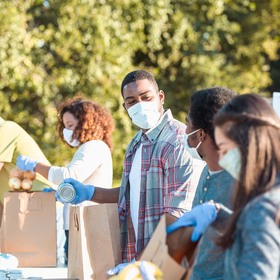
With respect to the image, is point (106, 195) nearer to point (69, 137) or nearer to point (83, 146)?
point (83, 146)

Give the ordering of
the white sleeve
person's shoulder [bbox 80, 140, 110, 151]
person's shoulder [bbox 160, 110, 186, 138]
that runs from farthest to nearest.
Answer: person's shoulder [bbox 80, 140, 110, 151]
the white sleeve
person's shoulder [bbox 160, 110, 186, 138]

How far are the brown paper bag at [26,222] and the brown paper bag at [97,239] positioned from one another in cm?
108

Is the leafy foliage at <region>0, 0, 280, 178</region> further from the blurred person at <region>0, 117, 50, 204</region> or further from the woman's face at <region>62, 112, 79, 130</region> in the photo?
the woman's face at <region>62, 112, 79, 130</region>

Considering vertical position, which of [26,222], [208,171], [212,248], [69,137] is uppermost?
[69,137]

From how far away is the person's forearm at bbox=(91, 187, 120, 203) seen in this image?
167 inches

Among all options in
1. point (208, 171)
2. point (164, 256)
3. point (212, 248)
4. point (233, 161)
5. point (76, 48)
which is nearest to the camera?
point (233, 161)

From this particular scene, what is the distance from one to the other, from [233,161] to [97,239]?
1726 millimetres

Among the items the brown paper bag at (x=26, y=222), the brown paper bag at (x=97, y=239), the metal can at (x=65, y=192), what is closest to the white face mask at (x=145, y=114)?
the brown paper bag at (x=97, y=239)

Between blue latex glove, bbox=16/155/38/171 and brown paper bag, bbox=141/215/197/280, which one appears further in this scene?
blue latex glove, bbox=16/155/38/171

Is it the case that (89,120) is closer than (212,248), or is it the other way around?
(212,248)

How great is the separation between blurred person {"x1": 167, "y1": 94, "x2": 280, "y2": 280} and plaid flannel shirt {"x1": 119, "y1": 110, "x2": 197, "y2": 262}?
1212mm

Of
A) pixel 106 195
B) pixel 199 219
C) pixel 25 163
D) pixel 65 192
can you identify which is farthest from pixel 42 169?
pixel 199 219

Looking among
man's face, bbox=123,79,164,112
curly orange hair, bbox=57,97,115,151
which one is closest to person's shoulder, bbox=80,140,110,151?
curly orange hair, bbox=57,97,115,151

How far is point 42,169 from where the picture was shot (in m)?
5.32
